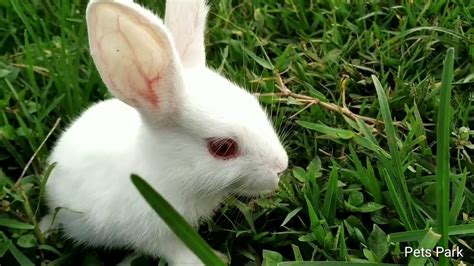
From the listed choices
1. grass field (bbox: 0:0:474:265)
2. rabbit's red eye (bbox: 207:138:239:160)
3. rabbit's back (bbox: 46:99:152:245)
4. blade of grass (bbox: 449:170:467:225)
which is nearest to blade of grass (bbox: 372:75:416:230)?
grass field (bbox: 0:0:474:265)

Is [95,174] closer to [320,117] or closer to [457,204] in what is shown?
[320,117]

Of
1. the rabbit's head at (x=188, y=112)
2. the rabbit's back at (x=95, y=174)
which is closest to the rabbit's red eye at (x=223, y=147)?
the rabbit's head at (x=188, y=112)

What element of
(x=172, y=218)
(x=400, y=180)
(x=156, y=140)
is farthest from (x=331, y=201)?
(x=172, y=218)

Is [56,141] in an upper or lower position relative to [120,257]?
upper

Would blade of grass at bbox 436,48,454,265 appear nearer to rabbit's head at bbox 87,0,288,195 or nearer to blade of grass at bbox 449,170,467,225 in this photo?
blade of grass at bbox 449,170,467,225

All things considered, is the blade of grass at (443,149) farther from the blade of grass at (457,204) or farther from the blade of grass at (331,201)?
the blade of grass at (331,201)

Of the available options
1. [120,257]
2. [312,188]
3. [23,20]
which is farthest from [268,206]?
[23,20]

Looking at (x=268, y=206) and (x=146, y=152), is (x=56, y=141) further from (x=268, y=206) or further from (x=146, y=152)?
(x=268, y=206)
